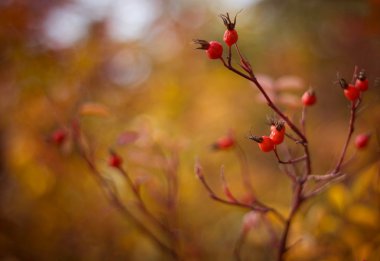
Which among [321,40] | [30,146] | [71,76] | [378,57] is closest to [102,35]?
[71,76]

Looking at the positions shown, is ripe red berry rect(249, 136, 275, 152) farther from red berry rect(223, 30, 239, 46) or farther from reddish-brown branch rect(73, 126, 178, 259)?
reddish-brown branch rect(73, 126, 178, 259)

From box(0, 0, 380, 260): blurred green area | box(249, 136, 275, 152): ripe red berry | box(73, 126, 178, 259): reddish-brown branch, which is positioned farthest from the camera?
box(0, 0, 380, 260): blurred green area

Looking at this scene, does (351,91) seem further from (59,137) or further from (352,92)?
(59,137)

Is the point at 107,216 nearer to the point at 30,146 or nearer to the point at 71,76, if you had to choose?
the point at 30,146

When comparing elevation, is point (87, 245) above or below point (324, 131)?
above

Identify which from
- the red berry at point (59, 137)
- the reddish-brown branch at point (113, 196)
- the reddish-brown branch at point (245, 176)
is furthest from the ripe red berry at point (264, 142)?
the red berry at point (59, 137)

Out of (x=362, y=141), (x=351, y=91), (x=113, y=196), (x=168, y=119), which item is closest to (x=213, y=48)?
(x=351, y=91)

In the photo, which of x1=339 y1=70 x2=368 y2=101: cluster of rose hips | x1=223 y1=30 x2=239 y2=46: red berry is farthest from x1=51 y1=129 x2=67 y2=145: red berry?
x1=339 y1=70 x2=368 y2=101: cluster of rose hips

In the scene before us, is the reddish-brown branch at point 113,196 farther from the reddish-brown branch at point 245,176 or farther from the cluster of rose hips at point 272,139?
the cluster of rose hips at point 272,139
